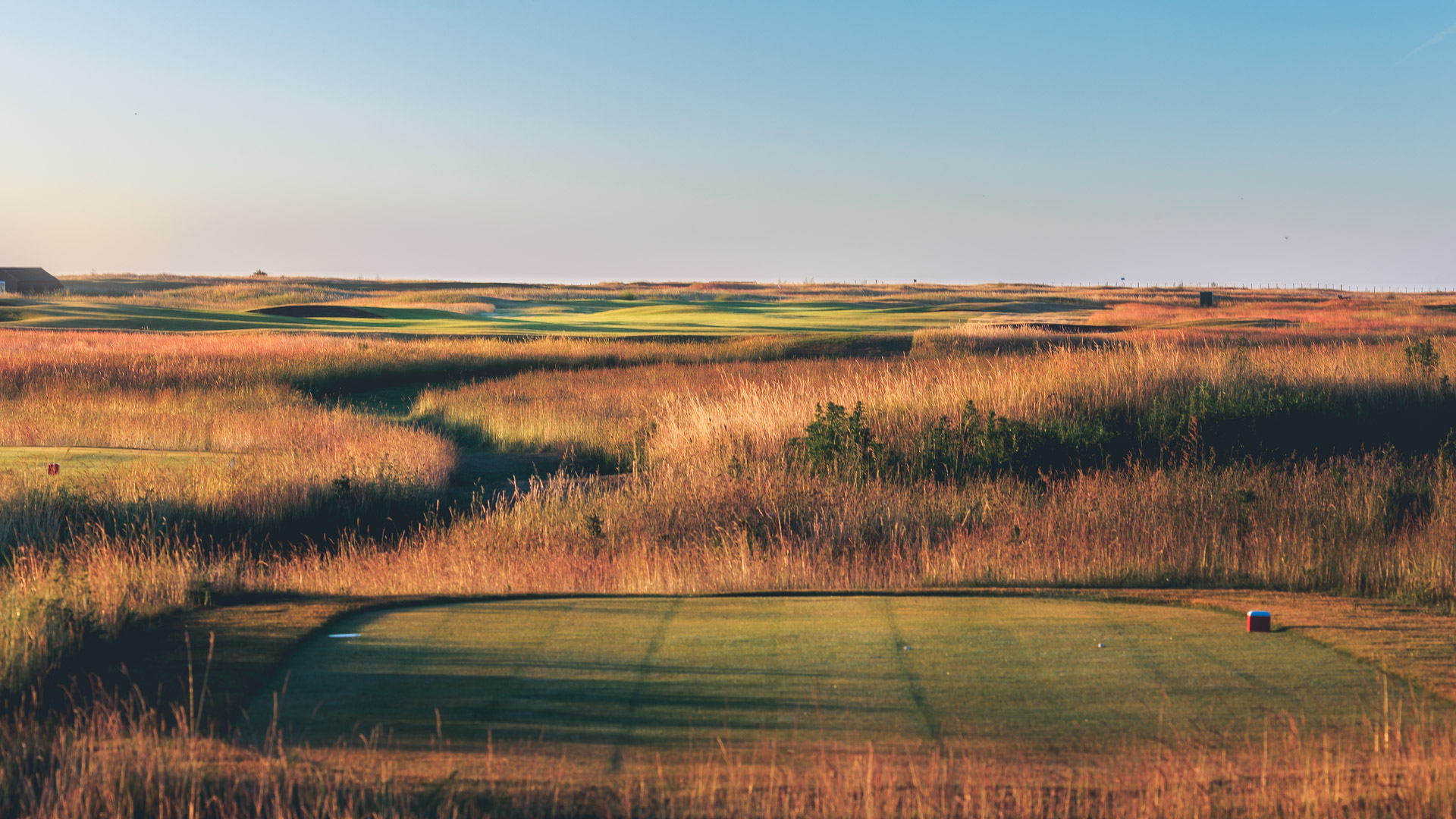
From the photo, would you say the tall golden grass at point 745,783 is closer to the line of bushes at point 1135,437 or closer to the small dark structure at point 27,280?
the line of bushes at point 1135,437

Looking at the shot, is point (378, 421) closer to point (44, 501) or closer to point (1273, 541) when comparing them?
point (44, 501)

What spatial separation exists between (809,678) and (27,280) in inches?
4687

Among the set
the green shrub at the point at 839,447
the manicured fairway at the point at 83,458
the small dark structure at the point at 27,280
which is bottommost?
the manicured fairway at the point at 83,458

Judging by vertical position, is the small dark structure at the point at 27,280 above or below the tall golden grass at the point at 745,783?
above

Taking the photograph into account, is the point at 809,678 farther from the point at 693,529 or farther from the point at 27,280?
the point at 27,280

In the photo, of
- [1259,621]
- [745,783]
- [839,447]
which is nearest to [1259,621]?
[1259,621]

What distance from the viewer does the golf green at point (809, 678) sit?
4773mm

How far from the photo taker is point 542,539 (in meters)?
11.9

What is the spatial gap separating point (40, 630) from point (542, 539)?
627 cm

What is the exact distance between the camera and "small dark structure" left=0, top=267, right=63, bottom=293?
101m

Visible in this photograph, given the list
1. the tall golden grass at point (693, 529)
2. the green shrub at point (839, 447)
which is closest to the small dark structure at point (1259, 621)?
the tall golden grass at point (693, 529)

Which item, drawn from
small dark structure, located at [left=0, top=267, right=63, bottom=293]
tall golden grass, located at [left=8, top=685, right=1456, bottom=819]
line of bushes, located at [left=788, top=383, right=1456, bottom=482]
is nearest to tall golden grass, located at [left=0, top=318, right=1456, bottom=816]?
tall golden grass, located at [left=8, top=685, right=1456, bottom=819]

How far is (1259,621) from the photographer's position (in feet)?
21.1

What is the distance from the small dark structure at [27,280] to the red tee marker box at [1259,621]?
116 m
